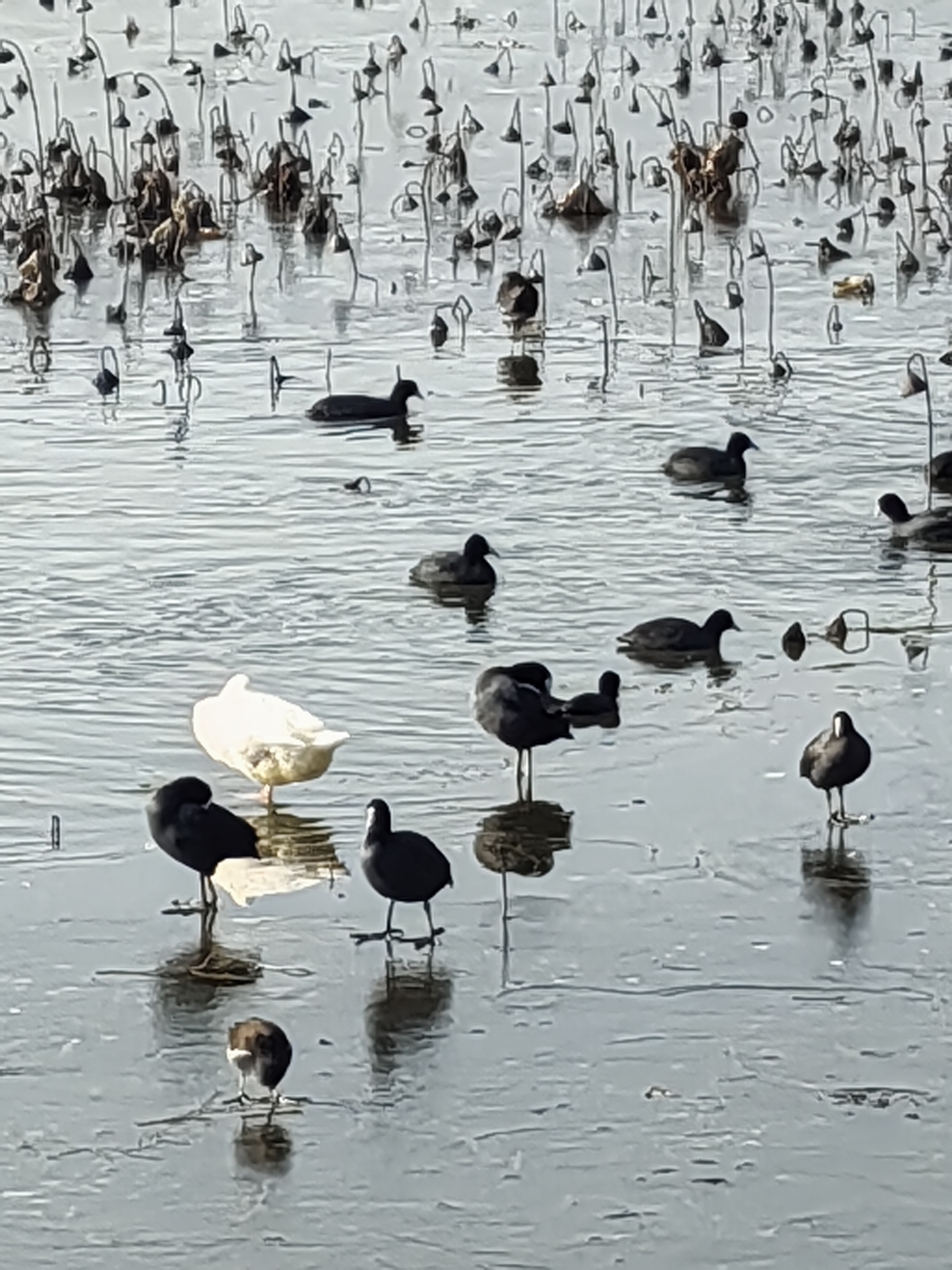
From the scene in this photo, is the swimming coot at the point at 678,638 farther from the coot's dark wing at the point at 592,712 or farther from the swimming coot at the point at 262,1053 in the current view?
the swimming coot at the point at 262,1053

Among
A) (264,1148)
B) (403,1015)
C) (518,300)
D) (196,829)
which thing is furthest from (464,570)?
(518,300)

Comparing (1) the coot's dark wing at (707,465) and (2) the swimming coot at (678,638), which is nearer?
(2) the swimming coot at (678,638)

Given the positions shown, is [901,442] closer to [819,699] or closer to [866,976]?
[819,699]

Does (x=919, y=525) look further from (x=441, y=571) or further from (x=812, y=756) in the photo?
(x=812, y=756)

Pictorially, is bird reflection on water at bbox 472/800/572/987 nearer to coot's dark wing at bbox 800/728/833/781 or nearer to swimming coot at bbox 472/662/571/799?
swimming coot at bbox 472/662/571/799

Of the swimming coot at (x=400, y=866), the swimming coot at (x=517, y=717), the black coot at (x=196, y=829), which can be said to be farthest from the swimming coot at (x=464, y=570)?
the swimming coot at (x=400, y=866)

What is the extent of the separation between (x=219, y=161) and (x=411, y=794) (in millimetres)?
16924

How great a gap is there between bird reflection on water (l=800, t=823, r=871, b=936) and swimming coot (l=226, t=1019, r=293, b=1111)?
2569mm

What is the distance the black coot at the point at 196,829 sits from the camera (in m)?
11.0

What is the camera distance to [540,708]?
1248 centimetres

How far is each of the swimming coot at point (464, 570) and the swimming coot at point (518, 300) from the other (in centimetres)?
661

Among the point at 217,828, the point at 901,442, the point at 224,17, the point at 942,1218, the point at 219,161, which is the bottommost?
the point at 942,1218

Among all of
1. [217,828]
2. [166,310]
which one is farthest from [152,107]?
[217,828]

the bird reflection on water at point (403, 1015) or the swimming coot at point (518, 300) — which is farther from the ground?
the swimming coot at point (518, 300)
